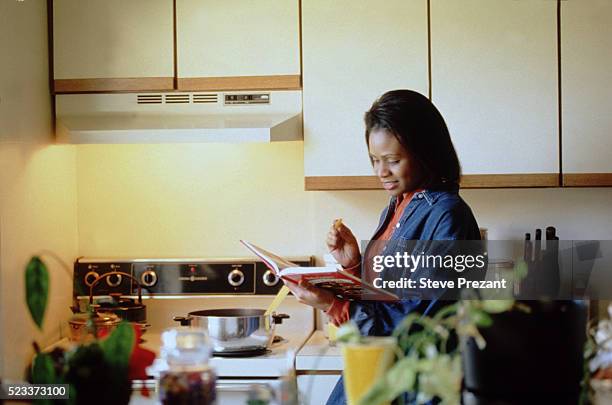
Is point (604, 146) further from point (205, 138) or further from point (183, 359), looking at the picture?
point (183, 359)

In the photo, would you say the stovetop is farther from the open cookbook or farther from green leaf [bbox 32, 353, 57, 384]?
green leaf [bbox 32, 353, 57, 384]

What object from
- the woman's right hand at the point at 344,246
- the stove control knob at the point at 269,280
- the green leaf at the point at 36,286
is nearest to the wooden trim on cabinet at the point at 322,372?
the woman's right hand at the point at 344,246

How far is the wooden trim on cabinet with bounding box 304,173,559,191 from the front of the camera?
9.71 feet

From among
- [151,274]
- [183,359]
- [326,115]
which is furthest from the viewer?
[151,274]

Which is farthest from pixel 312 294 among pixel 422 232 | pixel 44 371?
pixel 44 371

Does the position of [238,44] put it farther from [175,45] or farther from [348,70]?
[348,70]

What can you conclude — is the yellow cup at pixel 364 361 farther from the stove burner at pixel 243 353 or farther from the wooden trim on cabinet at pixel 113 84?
→ the wooden trim on cabinet at pixel 113 84

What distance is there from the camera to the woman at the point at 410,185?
2.25m

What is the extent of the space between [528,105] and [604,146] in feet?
0.89

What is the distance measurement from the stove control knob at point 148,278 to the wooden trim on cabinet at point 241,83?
0.68 m

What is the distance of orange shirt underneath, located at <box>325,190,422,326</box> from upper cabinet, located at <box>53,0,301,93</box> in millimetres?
726

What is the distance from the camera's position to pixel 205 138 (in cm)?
299

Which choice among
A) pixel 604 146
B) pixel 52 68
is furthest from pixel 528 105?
pixel 52 68

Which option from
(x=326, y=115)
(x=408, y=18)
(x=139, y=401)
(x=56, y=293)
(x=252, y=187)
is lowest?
(x=139, y=401)
